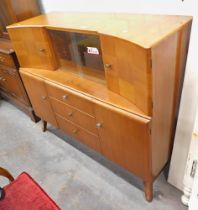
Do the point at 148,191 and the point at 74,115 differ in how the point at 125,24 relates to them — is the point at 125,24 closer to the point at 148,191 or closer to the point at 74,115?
the point at 74,115

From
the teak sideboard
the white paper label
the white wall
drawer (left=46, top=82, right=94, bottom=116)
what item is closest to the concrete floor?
the teak sideboard

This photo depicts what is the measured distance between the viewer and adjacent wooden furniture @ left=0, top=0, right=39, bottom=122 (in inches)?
73.5

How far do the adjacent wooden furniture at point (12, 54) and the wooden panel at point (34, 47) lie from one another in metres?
0.22

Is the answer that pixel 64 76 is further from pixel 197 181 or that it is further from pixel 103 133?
pixel 197 181

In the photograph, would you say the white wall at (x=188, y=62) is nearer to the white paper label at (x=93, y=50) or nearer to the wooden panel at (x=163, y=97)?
the wooden panel at (x=163, y=97)

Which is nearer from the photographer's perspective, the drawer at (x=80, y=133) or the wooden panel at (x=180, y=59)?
the wooden panel at (x=180, y=59)

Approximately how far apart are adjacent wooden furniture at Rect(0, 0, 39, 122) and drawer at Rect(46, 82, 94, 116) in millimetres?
606

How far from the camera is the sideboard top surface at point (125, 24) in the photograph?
3.16 feet

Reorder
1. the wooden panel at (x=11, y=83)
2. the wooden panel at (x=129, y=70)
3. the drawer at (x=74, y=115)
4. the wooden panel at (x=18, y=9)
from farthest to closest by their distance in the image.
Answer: the wooden panel at (x=11, y=83) < the wooden panel at (x=18, y=9) < the drawer at (x=74, y=115) < the wooden panel at (x=129, y=70)

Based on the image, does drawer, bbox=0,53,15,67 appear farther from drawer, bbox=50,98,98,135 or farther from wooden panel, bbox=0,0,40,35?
drawer, bbox=50,98,98,135

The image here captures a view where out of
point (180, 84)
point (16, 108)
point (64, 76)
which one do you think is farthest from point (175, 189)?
point (16, 108)

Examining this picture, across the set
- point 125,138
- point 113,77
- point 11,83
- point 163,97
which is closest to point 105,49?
point 113,77

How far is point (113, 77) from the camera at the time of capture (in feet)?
3.93

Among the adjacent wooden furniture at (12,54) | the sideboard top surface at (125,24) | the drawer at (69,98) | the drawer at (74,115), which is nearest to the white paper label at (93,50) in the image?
the sideboard top surface at (125,24)
